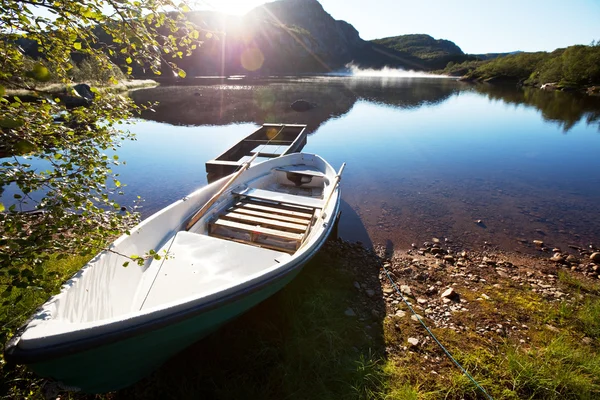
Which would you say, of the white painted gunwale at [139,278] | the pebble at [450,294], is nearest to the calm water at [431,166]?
the white painted gunwale at [139,278]

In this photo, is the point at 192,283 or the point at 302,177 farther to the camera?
the point at 302,177

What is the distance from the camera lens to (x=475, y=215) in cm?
994

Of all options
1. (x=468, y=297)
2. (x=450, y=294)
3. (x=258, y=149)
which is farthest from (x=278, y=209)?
(x=258, y=149)

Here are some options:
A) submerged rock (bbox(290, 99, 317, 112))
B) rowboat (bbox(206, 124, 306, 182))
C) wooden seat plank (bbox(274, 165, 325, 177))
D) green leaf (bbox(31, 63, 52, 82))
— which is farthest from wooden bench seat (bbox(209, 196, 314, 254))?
submerged rock (bbox(290, 99, 317, 112))

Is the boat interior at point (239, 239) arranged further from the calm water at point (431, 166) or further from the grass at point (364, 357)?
the calm water at point (431, 166)

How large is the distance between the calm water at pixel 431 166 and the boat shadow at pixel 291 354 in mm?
3515

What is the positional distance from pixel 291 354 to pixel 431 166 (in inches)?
543

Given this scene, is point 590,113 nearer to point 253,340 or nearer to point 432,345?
point 432,345

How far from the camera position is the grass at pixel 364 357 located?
11.8 feet

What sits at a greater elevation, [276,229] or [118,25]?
[118,25]

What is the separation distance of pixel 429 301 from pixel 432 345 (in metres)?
1.34

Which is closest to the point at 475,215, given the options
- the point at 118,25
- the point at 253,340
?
the point at 253,340

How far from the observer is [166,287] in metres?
3.93

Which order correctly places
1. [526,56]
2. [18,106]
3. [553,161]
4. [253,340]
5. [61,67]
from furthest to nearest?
[526,56] < [553,161] < [253,340] < [61,67] < [18,106]
